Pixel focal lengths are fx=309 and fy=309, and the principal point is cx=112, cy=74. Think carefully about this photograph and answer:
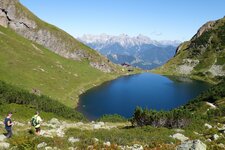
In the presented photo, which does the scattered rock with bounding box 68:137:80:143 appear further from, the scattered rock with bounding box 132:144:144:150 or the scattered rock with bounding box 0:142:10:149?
the scattered rock with bounding box 0:142:10:149

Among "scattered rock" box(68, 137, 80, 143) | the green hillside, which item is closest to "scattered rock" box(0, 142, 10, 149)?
"scattered rock" box(68, 137, 80, 143)

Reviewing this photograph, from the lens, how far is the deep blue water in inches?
4382

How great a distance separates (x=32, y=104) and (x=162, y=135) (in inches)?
1432

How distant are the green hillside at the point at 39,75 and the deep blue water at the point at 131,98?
679cm

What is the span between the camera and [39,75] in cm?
12694

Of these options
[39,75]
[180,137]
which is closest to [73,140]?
[180,137]

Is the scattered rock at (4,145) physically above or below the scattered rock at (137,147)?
above

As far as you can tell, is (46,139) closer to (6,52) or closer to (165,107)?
(165,107)

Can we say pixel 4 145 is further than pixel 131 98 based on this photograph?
No

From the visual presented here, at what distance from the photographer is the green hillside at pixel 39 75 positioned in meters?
113

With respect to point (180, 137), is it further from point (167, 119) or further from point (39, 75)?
point (39, 75)

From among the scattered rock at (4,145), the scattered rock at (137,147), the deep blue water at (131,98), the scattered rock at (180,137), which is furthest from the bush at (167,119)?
the deep blue water at (131,98)

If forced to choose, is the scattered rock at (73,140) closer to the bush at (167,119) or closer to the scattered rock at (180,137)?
the scattered rock at (180,137)

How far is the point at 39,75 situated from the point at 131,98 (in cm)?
4110
